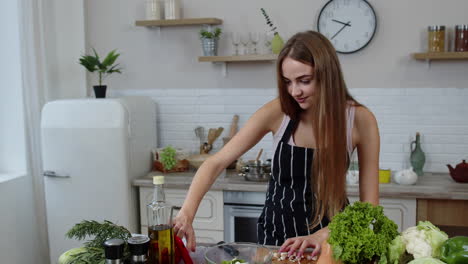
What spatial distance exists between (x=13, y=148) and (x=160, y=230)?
2631 millimetres

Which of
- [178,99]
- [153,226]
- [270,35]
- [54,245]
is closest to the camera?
[153,226]

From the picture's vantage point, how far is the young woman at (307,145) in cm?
186

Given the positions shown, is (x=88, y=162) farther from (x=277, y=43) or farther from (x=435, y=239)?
(x=435, y=239)

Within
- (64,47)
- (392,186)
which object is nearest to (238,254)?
(392,186)

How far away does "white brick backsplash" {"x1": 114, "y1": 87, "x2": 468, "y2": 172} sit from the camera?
3643mm

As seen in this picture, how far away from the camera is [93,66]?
382 cm

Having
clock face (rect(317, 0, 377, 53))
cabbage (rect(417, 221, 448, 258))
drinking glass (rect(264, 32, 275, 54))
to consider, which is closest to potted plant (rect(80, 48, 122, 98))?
drinking glass (rect(264, 32, 275, 54))

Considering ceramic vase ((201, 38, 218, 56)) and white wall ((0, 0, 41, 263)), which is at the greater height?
ceramic vase ((201, 38, 218, 56))

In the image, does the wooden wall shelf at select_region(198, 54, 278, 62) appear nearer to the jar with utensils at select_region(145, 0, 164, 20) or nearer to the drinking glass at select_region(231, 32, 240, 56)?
the drinking glass at select_region(231, 32, 240, 56)

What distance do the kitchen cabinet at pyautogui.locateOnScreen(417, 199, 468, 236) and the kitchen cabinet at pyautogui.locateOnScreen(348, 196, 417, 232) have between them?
0.14 feet

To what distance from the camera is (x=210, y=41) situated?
3.82m

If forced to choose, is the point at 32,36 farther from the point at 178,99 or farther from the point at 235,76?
the point at 235,76

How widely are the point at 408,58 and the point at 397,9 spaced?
1.25ft

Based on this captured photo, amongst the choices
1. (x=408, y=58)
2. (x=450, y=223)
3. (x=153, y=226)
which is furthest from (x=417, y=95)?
(x=153, y=226)
